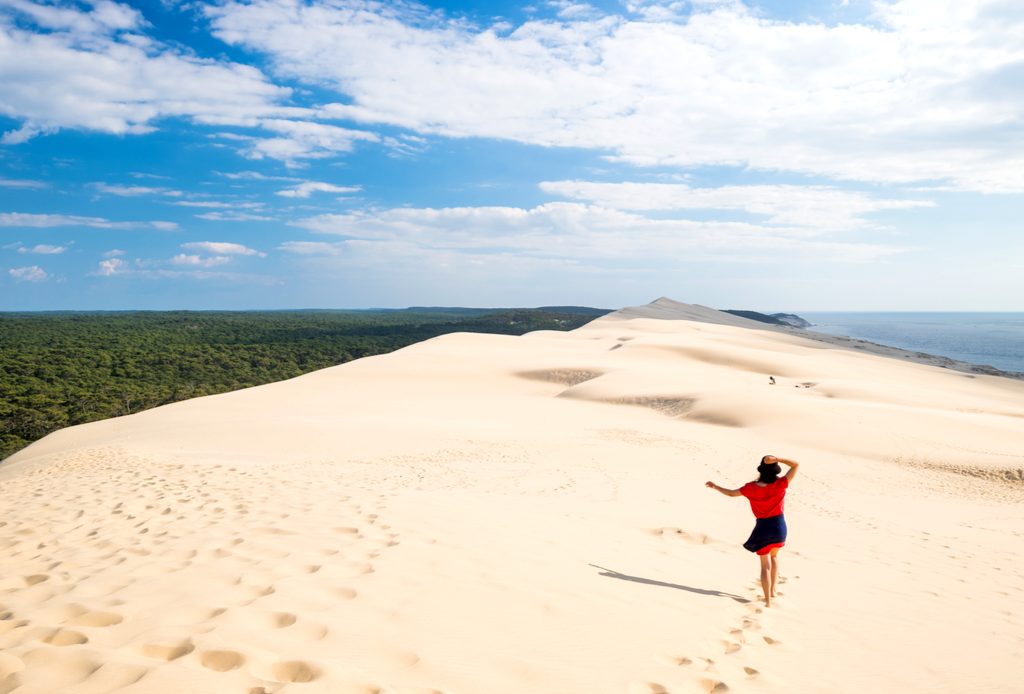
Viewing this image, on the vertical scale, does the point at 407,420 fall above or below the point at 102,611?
below

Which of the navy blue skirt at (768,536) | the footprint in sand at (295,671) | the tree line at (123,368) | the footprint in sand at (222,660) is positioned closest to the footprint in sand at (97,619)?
the footprint in sand at (222,660)

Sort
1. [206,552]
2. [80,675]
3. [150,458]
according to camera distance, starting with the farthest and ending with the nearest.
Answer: [150,458] < [206,552] < [80,675]

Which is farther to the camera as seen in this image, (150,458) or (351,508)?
(150,458)

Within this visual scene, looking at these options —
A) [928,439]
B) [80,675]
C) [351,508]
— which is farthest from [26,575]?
[928,439]

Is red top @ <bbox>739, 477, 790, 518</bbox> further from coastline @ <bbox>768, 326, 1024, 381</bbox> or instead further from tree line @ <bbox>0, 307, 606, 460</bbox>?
coastline @ <bbox>768, 326, 1024, 381</bbox>

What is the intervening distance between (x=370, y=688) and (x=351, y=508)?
4386 mm

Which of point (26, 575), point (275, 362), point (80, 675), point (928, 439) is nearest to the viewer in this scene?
point (80, 675)

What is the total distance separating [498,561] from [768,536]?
8.74ft

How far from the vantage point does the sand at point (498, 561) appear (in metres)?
3.90

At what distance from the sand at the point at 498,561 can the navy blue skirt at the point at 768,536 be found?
19.5 inches

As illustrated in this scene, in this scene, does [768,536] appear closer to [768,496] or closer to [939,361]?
[768,496]

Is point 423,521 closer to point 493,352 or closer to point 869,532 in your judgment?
point 869,532

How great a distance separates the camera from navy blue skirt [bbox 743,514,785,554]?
6.16 meters

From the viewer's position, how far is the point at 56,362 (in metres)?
53.1
